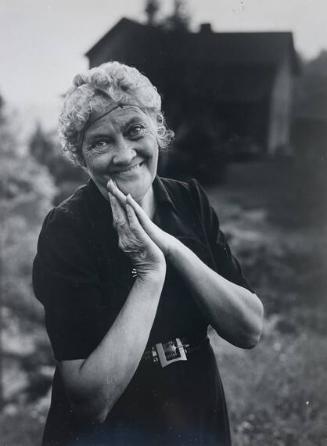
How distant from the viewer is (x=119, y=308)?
185 cm

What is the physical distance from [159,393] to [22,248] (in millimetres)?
1012

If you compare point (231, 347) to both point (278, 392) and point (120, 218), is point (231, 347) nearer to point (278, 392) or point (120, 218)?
point (278, 392)

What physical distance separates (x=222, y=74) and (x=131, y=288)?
3.58 feet

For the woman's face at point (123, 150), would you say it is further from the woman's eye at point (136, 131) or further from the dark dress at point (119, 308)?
the dark dress at point (119, 308)

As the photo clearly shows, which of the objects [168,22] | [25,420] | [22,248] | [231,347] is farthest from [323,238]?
[25,420]

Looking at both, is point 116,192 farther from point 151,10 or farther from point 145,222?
point 151,10

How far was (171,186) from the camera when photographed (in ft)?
6.79

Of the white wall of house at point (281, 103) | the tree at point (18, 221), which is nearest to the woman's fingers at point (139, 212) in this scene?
the tree at point (18, 221)

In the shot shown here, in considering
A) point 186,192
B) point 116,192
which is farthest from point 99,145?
point 186,192

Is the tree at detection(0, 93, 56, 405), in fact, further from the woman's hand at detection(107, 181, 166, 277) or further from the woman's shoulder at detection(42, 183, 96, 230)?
the woman's hand at detection(107, 181, 166, 277)

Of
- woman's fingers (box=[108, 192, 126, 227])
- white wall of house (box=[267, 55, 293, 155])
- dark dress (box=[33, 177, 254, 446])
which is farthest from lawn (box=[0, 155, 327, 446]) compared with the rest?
woman's fingers (box=[108, 192, 126, 227])

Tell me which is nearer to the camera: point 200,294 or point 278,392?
point 200,294

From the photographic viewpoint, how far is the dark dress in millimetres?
1773

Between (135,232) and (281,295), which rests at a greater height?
(135,232)
